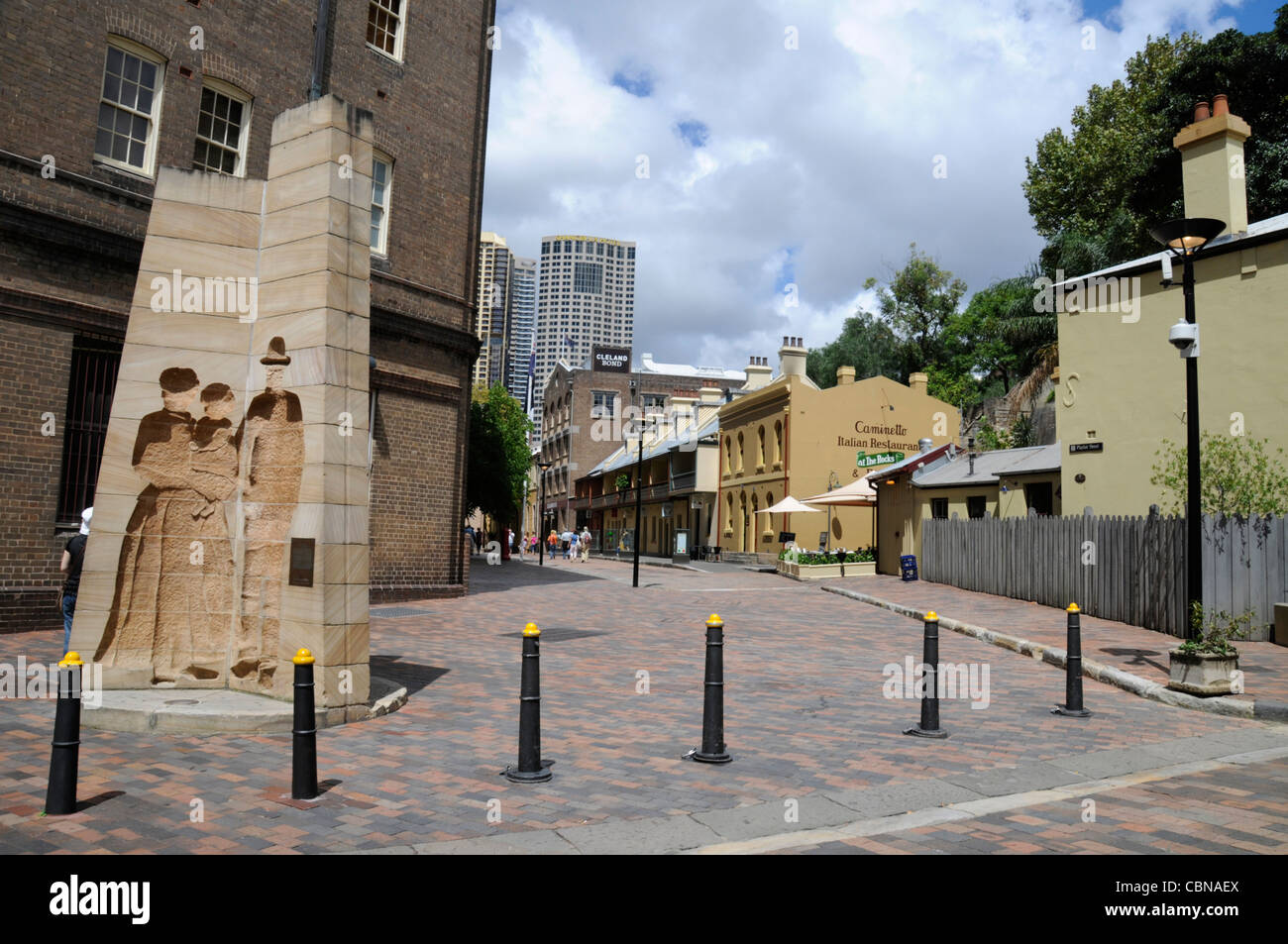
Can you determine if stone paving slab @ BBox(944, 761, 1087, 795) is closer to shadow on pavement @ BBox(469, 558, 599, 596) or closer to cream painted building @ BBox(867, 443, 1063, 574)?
shadow on pavement @ BBox(469, 558, 599, 596)

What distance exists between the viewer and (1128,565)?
15195 mm

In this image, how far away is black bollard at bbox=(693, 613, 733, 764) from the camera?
638 cm

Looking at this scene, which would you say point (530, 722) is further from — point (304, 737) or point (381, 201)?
point (381, 201)

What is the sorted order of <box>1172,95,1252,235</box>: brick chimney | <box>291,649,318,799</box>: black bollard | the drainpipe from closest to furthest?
<box>291,649,318,799</box>: black bollard, the drainpipe, <box>1172,95,1252,235</box>: brick chimney

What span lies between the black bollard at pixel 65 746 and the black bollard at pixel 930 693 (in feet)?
19.9

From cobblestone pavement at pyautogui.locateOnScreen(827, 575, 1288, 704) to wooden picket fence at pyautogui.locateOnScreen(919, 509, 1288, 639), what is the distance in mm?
336

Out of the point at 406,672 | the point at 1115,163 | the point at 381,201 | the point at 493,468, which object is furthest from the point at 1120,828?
the point at 1115,163

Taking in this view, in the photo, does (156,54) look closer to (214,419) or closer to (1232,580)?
(214,419)

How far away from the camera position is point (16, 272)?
12.0 meters

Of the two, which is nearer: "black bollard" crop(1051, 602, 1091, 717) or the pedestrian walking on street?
"black bollard" crop(1051, 602, 1091, 717)

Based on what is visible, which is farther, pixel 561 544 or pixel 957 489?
pixel 561 544

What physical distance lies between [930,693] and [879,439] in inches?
1334

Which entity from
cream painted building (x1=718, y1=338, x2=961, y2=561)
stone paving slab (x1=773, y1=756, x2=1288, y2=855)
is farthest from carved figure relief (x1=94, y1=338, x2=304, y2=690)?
cream painted building (x1=718, y1=338, x2=961, y2=561)

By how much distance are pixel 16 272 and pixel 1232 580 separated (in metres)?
18.1
